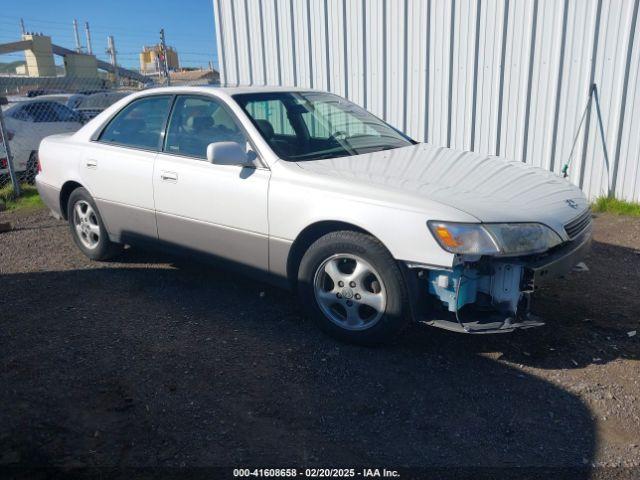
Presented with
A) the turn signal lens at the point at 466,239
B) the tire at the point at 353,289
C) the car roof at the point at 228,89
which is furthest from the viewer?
the car roof at the point at 228,89

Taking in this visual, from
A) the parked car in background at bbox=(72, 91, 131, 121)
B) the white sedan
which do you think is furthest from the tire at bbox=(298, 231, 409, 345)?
the parked car in background at bbox=(72, 91, 131, 121)

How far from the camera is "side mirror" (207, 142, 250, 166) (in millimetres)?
3801

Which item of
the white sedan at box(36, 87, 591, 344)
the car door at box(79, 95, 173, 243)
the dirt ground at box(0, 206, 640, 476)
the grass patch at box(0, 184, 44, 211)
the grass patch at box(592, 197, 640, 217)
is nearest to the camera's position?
the dirt ground at box(0, 206, 640, 476)

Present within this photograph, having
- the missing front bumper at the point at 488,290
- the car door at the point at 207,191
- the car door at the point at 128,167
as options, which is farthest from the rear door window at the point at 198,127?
the missing front bumper at the point at 488,290

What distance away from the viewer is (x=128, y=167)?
466 cm

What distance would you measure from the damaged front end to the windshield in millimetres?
1301

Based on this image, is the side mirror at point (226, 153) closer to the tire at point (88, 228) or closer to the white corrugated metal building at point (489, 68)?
the tire at point (88, 228)

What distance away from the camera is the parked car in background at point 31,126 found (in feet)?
30.3

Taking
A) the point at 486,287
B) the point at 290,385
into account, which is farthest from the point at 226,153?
the point at 486,287

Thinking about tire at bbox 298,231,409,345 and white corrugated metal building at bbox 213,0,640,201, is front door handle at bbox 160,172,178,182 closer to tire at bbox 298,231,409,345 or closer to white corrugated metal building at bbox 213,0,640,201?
tire at bbox 298,231,409,345

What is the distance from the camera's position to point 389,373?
3348 millimetres

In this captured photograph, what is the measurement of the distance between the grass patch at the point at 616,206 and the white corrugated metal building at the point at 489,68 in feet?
0.45

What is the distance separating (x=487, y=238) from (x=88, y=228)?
384cm

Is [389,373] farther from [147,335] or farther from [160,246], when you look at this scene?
[160,246]
